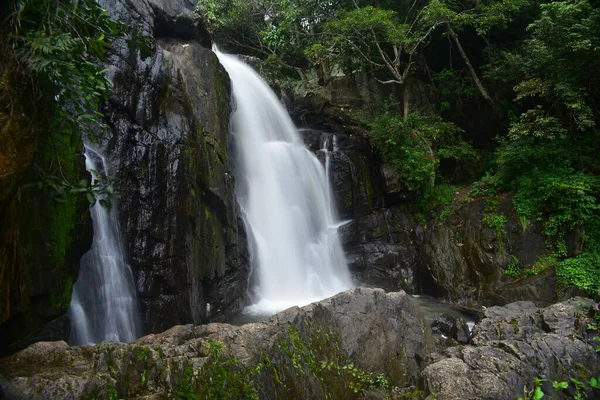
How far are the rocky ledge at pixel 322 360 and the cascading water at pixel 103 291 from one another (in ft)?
7.49

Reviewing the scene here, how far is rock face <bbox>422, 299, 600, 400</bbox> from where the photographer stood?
439cm

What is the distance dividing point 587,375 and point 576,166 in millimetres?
8434

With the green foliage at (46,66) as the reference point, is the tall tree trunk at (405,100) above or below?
above

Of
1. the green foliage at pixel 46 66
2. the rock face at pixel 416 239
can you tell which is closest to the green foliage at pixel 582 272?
the rock face at pixel 416 239

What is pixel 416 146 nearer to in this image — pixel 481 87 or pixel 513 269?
pixel 481 87

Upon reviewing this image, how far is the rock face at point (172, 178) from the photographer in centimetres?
788

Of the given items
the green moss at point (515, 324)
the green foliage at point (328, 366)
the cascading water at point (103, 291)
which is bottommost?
the green moss at point (515, 324)

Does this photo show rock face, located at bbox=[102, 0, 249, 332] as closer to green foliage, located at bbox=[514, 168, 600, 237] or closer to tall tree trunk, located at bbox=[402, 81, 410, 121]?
tall tree trunk, located at bbox=[402, 81, 410, 121]

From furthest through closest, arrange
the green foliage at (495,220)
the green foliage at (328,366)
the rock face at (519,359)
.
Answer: the green foliage at (495,220), the green foliage at (328,366), the rock face at (519,359)

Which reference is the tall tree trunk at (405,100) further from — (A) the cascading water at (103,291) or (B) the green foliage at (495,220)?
(A) the cascading water at (103,291)

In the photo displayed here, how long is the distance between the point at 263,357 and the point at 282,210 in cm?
877

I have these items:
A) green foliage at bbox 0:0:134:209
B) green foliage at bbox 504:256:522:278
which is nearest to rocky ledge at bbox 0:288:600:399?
green foliage at bbox 0:0:134:209

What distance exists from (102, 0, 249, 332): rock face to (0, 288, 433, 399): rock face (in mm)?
2989

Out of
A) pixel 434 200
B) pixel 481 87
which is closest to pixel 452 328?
pixel 434 200
